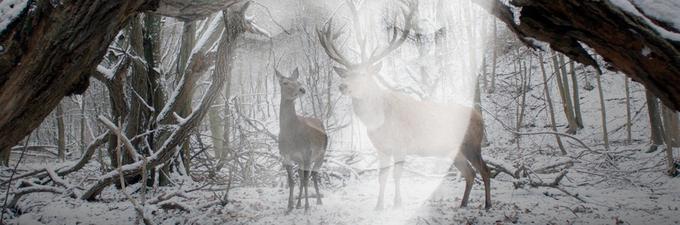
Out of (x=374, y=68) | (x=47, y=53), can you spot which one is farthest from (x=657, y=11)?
(x=374, y=68)

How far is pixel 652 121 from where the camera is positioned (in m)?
10.6

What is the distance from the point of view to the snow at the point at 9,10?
2.42 metres

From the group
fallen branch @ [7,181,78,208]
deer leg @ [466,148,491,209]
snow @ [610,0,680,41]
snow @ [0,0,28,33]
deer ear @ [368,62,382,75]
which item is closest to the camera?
snow @ [610,0,680,41]

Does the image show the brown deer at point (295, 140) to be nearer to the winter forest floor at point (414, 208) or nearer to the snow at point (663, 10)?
the winter forest floor at point (414, 208)

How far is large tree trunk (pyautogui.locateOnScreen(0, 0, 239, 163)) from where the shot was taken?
8.09 ft

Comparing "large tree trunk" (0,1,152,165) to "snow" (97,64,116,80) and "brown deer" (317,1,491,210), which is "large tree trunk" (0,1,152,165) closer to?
"brown deer" (317,1,491,210)

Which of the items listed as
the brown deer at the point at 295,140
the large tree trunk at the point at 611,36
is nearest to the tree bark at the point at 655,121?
the brown deer at the point at 295,140

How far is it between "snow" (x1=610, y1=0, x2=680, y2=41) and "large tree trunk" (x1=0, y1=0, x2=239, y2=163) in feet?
9.66

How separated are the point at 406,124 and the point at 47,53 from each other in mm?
4890

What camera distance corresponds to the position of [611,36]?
263 cm

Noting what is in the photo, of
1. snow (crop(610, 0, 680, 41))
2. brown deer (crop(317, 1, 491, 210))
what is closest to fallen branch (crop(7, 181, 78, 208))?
brown deer (crop(317, 1, 491, 210))

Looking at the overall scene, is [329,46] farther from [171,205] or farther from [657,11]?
[657,11]

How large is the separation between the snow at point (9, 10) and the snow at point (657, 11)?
3.25 meters

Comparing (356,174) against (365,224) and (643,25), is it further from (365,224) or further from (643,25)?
(643,25)
